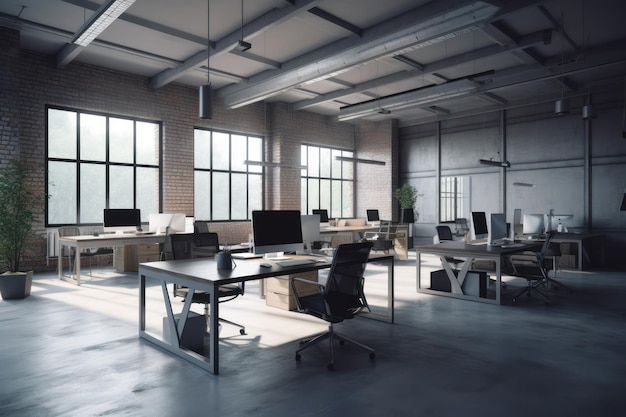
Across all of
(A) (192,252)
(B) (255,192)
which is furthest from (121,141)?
(A) (192,252)

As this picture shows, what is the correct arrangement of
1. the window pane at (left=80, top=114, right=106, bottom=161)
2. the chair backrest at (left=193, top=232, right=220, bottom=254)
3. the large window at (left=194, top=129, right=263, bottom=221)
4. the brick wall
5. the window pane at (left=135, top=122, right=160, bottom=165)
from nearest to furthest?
the chair backrest at (left=193, top=232, right=220, bottom=254) < the brick wall < the window pane at (left=80, top=114, right=106, bottom=161) < the window pane at (left=135, top=122, right=160, bottom=165) < the large window at (left=194, top=129, right=263, bottom=221)

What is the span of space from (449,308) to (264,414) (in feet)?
11.2

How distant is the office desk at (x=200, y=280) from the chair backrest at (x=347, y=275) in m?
0.41

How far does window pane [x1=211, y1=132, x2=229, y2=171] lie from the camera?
1118 cm

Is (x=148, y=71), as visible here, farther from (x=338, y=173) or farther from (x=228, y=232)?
(x=338, y=173)

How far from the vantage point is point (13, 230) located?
19.1ft

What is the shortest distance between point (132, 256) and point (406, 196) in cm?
Answer: 829

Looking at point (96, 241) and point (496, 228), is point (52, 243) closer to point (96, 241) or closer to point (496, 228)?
point (96, 241)

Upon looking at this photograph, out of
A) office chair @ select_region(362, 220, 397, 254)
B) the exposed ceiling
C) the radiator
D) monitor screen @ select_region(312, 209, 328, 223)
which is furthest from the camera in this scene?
monitor screen @ select_region(312, 209, 328, 223)

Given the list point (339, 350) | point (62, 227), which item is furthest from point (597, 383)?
point (62, 227)

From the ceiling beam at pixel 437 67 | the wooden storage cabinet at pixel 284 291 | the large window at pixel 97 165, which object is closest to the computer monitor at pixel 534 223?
the ceiling beam at pixel 437 67

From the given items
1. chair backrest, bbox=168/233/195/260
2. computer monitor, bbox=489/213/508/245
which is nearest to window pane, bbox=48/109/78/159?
chair backrest, bbox=168/233/195/260

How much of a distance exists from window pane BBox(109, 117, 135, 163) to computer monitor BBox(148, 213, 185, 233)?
2.33m

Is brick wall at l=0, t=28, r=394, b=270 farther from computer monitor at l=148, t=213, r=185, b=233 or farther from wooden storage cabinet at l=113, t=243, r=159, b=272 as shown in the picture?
computer monitor at l=148, t=213, r=185, b=233
